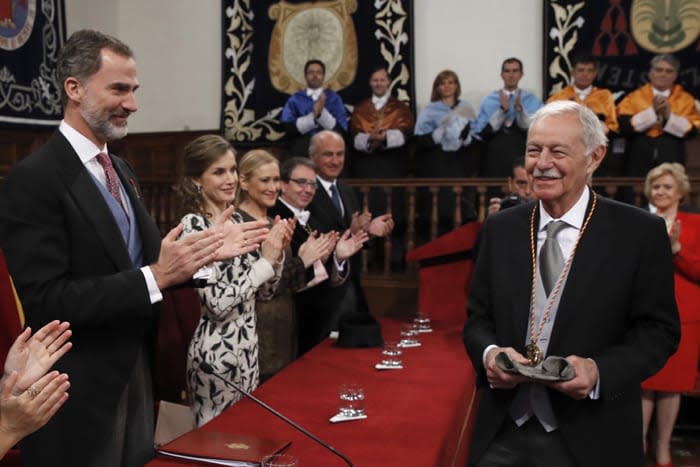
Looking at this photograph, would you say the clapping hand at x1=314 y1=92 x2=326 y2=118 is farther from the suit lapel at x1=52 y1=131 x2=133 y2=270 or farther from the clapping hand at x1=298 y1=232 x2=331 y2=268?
the suit lapel at x1=52 y1=131 x2=133 y2=270

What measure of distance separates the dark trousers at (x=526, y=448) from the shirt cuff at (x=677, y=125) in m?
5.05

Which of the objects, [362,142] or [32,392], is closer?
[32,392]

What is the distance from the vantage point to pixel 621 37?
23.0 ft

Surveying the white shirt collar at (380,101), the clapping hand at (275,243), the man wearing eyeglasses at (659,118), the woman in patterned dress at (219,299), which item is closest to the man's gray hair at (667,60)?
the man wearing eyeglasses at (659,118)

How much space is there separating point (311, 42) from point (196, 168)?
5.56 metres

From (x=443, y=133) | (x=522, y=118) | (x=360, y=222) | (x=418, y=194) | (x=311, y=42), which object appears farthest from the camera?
(x=311, y=42)

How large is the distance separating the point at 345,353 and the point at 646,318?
1517 mm

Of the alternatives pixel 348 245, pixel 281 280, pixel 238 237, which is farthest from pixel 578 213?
Answer: pixel 348 245

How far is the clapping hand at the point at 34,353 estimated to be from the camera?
149 centimetres

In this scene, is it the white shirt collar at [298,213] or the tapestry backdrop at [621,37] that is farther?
the tapestry backdrop at [621,37]

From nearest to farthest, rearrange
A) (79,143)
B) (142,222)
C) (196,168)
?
(79,143) → (142,222) → (196,168)

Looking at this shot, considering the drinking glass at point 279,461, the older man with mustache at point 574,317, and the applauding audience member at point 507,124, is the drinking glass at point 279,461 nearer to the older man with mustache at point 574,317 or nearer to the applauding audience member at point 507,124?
the older man with mustache at point 574,317

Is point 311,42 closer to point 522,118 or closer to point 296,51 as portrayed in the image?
point 296,51

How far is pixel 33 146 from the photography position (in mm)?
7430
